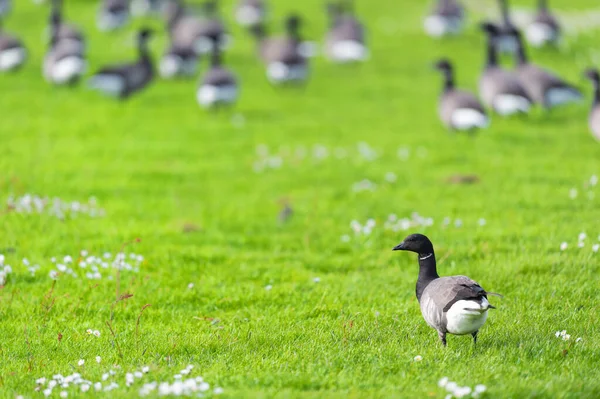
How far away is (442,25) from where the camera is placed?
115ft

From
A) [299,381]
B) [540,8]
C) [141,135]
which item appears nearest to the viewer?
[299,381]

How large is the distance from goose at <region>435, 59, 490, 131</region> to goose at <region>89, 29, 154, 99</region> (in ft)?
34.4

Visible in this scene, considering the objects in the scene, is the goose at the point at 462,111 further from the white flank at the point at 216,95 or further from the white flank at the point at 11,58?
the white flank at the point at 11,58

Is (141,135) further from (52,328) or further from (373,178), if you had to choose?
(52,328)

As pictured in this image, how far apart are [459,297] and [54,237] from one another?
7.43 meters

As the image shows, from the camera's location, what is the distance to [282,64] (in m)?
27.9

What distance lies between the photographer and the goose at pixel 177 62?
28.7 metres

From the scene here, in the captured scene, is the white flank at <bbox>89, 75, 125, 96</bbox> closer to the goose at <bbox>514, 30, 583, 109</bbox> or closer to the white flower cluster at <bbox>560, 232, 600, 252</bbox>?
the goose at <bbox>514, 30, 583, 109</bbox>

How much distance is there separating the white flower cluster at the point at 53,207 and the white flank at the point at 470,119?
32.6 ft

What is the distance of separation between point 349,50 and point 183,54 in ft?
22.7

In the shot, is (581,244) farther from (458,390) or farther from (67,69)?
(67,69)

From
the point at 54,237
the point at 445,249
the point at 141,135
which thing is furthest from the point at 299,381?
the point at 141,135

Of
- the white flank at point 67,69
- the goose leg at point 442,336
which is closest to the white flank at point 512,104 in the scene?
the white flank at point 67,69

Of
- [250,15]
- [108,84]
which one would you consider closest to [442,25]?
[250,15]
